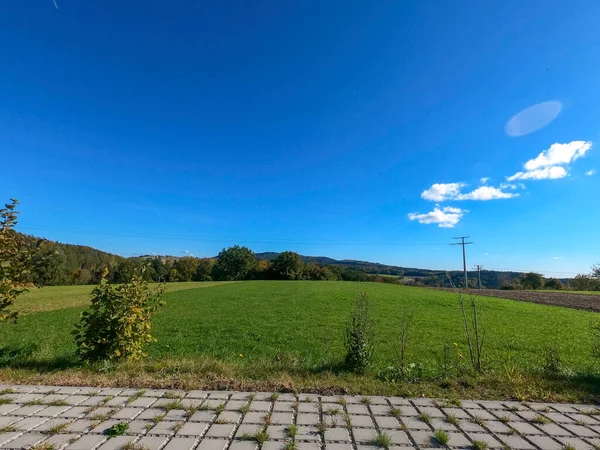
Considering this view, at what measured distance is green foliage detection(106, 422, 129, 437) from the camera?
3.11 meters

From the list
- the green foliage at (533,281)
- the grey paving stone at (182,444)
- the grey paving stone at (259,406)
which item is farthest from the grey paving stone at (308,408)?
the green foliage at (533,281)

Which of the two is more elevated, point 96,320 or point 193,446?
point 96,320

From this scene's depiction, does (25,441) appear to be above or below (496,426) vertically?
below

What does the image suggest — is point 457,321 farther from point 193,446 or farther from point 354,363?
point 193,446

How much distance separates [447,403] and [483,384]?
1.10 meters

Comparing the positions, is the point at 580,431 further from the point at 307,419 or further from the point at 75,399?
the point at 75,399

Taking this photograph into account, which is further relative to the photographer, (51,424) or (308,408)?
(308,408)

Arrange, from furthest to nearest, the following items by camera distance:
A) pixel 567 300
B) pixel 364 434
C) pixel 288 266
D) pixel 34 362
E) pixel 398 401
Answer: pixel 288 266
pixel 567 300
pixel 34 362
pixel 398 401
pixel 364 434

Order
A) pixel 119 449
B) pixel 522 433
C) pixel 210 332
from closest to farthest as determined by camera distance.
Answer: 1. pixel 119 449
2. pixel 522 433
3. pixel 210 332

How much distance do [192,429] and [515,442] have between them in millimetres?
3220

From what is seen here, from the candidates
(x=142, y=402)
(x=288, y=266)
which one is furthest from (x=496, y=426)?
(x=288, y=266)

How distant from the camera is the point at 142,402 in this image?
386 cm

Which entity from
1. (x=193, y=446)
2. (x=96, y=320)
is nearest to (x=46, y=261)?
(x=96, y=320)

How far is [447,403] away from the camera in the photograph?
405 cm
